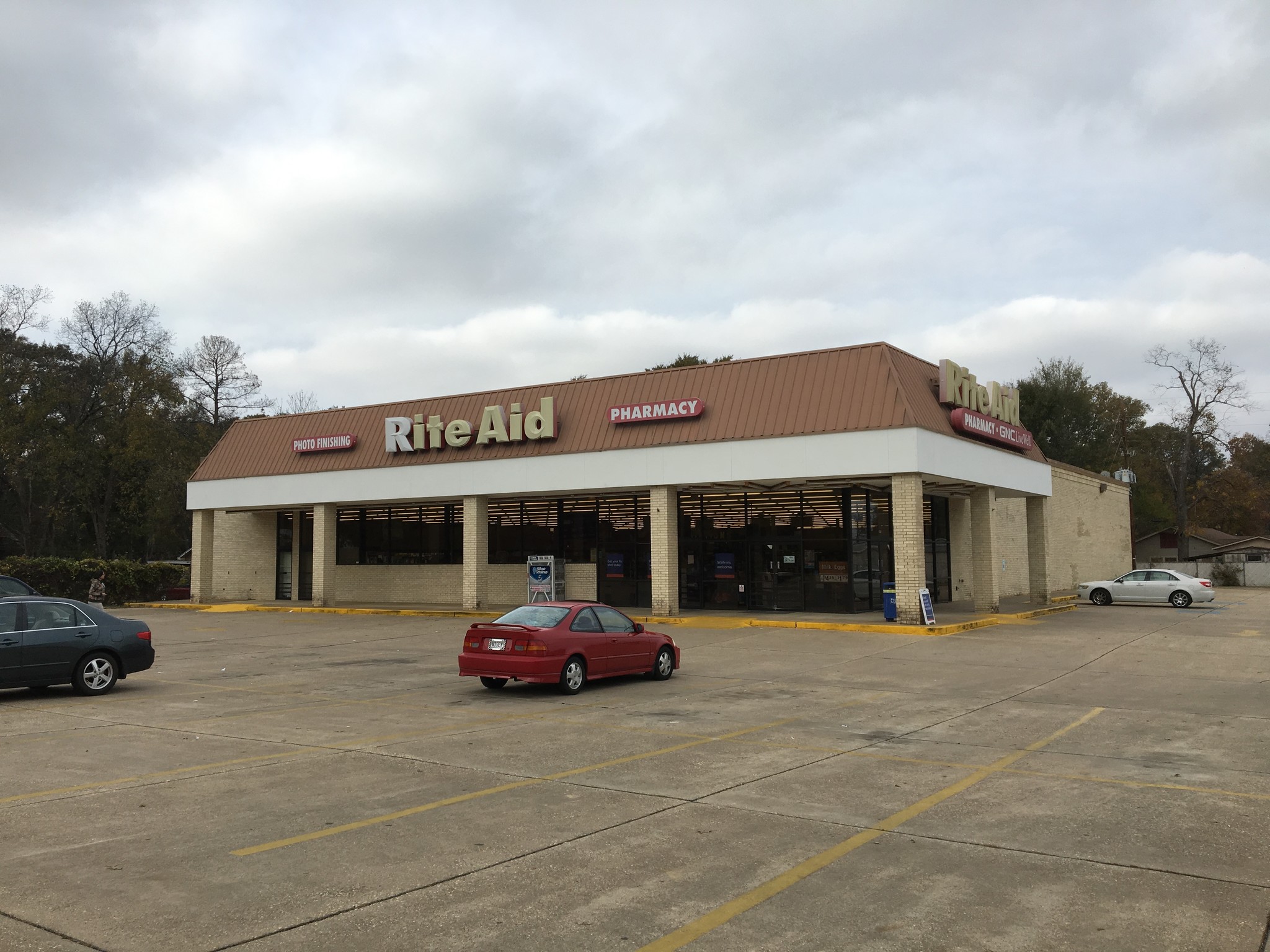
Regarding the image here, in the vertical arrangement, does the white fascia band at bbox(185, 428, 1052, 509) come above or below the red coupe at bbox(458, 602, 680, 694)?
above

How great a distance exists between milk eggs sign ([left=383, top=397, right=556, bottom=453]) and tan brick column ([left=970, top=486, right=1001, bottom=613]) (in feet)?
43.7

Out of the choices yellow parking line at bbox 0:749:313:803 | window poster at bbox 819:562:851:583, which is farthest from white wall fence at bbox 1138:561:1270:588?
yellow parking line at bbox 0:749:313:803

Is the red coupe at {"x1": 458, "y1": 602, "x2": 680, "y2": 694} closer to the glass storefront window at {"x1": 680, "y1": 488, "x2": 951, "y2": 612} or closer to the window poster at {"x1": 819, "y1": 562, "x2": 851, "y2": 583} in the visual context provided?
the window poster at {"x1": 819, "y1": 562, "x2": 851, "y2": 583}

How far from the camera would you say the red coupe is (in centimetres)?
1402

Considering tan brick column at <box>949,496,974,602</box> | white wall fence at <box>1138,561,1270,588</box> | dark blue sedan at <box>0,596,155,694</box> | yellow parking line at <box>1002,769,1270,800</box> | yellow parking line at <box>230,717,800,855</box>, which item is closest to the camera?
yellow parking line at <box>230,717,800,855</box>

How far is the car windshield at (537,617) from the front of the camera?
1452 centimetres

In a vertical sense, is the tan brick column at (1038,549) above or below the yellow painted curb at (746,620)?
above

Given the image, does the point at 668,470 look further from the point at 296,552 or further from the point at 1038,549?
the point at 296,552

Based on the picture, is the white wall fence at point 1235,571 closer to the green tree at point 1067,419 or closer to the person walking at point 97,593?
the green tree at point 1067,419

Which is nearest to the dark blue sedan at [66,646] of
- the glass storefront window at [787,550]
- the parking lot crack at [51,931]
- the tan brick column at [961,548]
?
the parking lot crack at [51,931]

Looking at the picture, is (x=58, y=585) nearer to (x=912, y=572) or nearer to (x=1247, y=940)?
(x=912, y=572)

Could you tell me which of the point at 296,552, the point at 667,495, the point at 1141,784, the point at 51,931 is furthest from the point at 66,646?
the point at 296,552

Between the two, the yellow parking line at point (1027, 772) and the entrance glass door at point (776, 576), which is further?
the entrance glass door at point (776, 576)

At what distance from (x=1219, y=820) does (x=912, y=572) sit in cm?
1713
